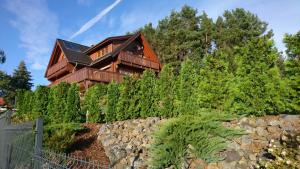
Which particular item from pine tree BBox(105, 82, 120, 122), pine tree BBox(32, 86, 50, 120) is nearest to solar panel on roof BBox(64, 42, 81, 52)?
pine tree BBox(32, 86, 50, 120)

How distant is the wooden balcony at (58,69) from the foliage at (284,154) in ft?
81.2

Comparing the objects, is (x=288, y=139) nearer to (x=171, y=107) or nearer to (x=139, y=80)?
(x=171, y=107)

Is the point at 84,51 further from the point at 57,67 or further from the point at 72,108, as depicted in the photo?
the point at 72,108

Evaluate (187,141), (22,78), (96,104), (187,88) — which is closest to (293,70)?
(187,141)

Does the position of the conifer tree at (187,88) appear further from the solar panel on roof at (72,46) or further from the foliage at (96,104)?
the solar panel on roof at (72,46)

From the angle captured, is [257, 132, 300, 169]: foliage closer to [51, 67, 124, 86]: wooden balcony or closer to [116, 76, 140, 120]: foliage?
[116, 76, 140, 120]: foliage

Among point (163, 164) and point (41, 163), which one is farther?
point (163, 164)

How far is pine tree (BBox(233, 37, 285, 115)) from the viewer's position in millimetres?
7791

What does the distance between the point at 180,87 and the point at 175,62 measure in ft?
75.8

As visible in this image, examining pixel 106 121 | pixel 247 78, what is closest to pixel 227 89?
pixel 247 78

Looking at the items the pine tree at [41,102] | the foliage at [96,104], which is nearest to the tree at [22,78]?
the pine tree at [41,102]

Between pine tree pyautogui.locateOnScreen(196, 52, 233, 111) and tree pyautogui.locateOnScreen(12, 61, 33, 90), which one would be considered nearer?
pine tree pyautogui.locateOnScreen(196, 52, 233, 111)

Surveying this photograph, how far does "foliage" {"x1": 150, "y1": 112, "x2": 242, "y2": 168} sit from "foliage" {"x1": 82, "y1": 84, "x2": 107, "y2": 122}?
6379 mm

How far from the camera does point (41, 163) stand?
3.60 metres
